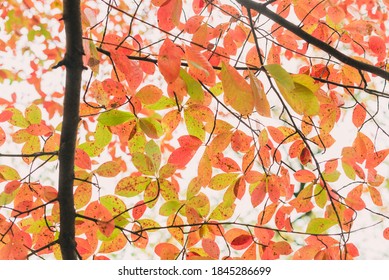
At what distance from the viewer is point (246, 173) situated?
110 cm

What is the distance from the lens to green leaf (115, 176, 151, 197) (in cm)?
101

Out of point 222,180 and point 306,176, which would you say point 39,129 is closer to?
point 222,180

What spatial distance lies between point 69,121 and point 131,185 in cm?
26

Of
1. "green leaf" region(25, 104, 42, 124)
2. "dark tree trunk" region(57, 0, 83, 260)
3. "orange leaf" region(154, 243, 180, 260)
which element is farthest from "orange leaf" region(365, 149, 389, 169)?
"green leaf" region(25, 104, 42, 124)

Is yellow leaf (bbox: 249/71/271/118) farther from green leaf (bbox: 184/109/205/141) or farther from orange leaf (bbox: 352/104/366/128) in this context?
orange leaf (bbox: 352/104/366/128)

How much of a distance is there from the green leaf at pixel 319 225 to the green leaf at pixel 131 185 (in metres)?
0.49

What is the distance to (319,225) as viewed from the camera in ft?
3.61

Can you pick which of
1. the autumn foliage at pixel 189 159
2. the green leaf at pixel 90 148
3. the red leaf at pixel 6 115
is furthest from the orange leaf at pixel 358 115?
the red leaf at pixel 6 115

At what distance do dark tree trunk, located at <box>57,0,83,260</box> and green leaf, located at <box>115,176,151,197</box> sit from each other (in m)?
0.13

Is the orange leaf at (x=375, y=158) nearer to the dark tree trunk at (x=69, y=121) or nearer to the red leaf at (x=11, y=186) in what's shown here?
the dark tree trunk at (x=69, y=121)

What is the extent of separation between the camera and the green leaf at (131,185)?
1007mm

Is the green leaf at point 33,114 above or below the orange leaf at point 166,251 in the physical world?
above

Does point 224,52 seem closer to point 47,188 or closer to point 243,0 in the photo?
point 243,0

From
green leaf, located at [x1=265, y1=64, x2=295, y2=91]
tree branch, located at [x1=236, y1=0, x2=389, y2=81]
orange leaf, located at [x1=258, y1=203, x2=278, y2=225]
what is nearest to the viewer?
green leaf, located at [x1=265, y1=64, x2=295, y2=91]
